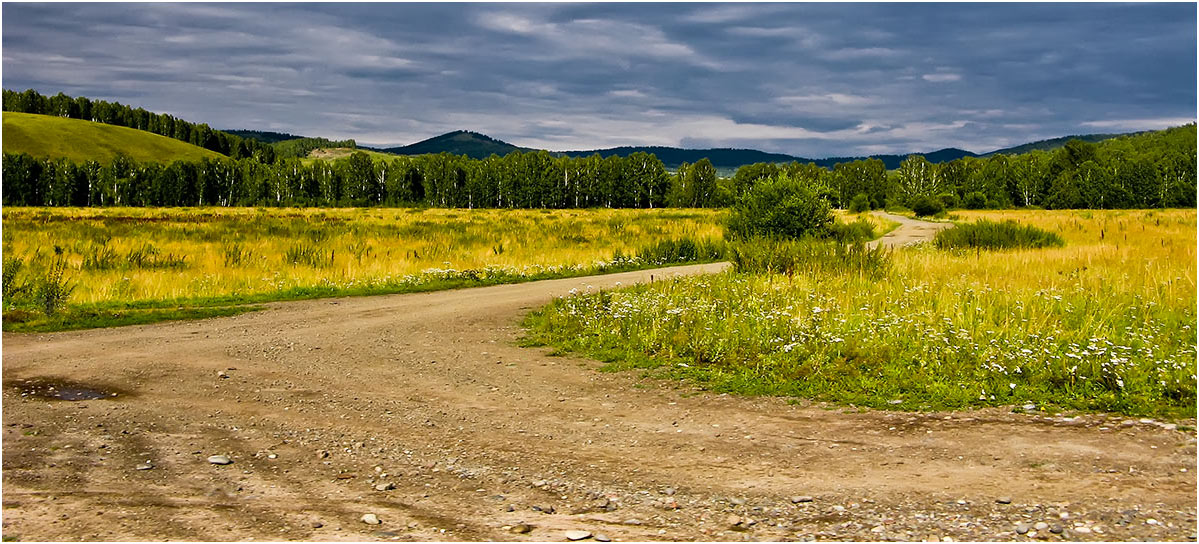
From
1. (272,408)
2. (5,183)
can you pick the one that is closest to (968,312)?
(272,408)

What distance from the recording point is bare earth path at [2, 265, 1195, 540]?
4.79 metres

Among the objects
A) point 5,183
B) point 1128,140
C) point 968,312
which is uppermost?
point 1128,140

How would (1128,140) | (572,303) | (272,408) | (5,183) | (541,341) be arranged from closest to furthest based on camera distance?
(272,408) → (541,341) → (572,303) → (5,183) → (1128,140)

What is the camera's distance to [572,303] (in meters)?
13.8

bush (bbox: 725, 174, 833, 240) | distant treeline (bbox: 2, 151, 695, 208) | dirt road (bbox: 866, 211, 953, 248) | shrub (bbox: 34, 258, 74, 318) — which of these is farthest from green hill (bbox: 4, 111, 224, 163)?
shrub (bbox: 34, 258, 74, 318)

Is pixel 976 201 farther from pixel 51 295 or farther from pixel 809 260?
pixel 51 295

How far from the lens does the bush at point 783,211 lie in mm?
25844

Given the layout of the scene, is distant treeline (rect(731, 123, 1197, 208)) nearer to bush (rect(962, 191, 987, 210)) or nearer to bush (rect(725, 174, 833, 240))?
bush (rect(962, 191, 987, 210))

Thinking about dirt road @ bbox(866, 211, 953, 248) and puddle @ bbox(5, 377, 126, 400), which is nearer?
puddle @ bbox(5, 377, 126, 400)

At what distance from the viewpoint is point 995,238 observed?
84.0 ft

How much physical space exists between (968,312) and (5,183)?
12453 centimetres

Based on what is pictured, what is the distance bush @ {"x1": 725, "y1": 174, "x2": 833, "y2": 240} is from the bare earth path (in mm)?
17508

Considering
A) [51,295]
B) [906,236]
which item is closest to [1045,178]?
[906,236]

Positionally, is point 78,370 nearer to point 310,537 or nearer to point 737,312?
point 310,537
